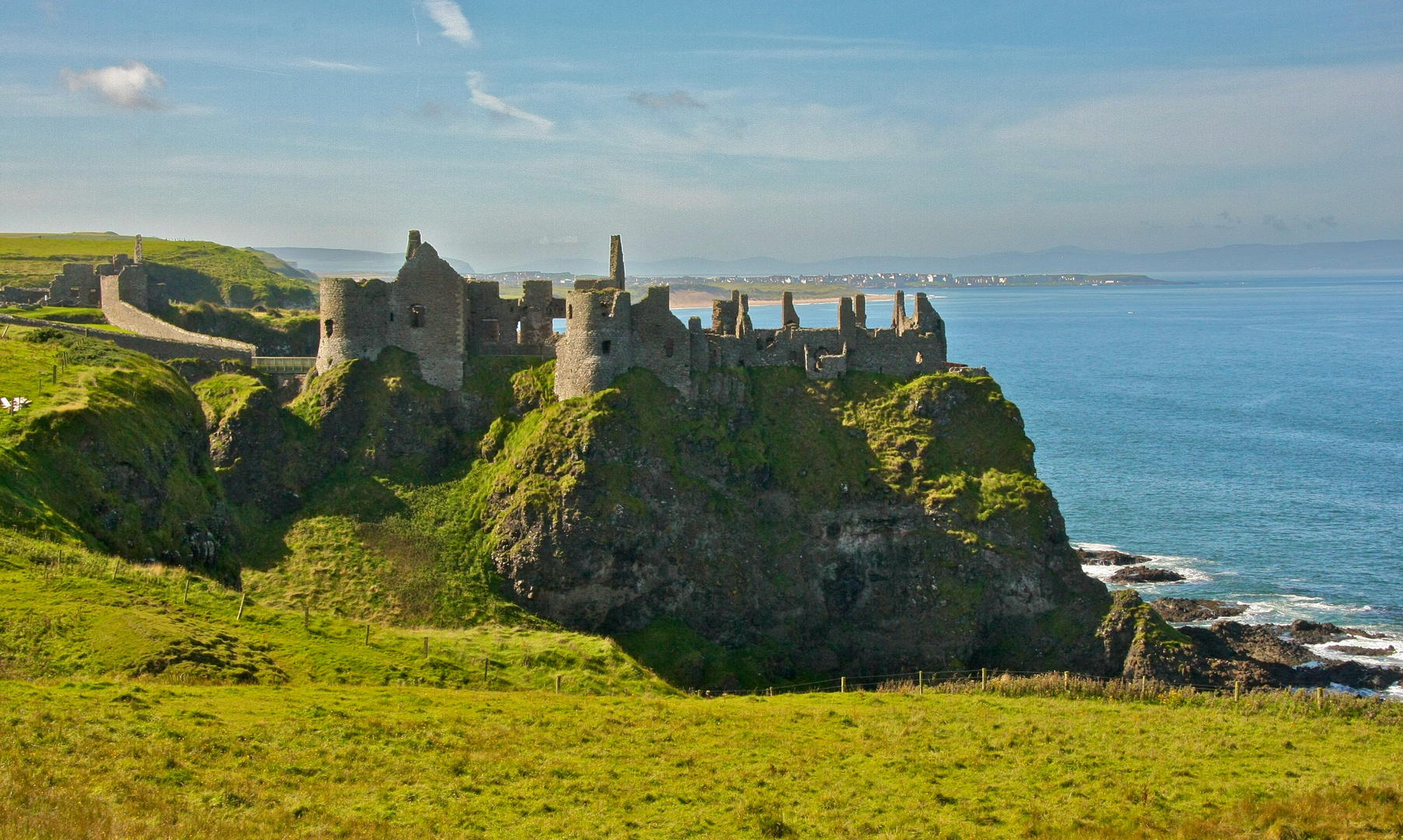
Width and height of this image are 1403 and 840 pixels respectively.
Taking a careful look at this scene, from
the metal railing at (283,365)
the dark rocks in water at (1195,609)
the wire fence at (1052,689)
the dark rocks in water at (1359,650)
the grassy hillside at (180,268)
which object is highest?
the grassy hillside at (180,268)

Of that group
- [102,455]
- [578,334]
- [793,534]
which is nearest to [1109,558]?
[793,534]

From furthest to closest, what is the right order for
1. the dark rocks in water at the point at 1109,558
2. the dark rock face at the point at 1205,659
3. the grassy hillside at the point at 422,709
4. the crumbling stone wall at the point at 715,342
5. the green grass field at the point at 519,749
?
the dark rocks in water at the point at 1109,558 → the crumbling stone wall at the point at 715,342 → the dark rock face at the point at 1205,659 → the grassy hillside at the point at 422,709 → the green grass field at the point at 519,749

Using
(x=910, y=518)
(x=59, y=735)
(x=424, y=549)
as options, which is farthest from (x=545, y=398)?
(x=59, y=735)

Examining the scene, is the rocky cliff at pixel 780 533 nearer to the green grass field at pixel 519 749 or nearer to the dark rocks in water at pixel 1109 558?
the green grass field at pixel 519 749

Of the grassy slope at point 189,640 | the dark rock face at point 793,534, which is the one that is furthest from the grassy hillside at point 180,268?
the grassy slope at point 189,640

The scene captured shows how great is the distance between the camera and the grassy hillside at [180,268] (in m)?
102

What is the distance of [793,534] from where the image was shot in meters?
59.5

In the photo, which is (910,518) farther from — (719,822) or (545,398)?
(719,822)

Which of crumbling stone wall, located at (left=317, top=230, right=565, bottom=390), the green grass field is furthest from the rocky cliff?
the green grass field

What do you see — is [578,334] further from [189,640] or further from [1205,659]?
[1205,659]

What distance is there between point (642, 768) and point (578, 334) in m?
32.8

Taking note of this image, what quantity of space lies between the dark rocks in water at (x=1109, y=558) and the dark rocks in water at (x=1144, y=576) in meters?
1.75

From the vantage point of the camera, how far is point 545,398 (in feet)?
198

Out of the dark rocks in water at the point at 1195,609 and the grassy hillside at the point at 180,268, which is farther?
the grassy hillside at the point at 180,268
